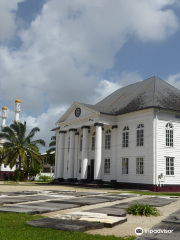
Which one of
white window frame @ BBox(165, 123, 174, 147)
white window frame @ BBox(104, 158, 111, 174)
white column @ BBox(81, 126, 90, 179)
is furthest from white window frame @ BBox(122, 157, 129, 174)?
Answer: white window frame @ BBox(165, 123, 174, 147)

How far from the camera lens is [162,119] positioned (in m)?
28.0

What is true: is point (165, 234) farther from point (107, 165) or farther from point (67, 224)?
point (107, 165)

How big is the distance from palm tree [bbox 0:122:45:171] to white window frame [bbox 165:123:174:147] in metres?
22.6

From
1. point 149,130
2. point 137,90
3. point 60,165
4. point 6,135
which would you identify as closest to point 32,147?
point 6,135

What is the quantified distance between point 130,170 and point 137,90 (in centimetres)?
1054

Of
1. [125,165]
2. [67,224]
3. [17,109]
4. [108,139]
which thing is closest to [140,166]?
[125,165]

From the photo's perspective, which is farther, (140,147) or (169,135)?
(140,147)

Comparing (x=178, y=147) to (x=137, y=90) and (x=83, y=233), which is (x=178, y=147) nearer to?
(x=137, y=90)

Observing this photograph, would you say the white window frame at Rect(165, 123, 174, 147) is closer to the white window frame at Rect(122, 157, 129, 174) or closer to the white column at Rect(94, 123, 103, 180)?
the white window frame at Rect(122, 157, 129, 174)

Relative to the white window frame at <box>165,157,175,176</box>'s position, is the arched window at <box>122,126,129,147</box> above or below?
above

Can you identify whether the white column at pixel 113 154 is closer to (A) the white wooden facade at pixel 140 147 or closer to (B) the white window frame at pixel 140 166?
(A) the white wooden facade at pixel 140 147

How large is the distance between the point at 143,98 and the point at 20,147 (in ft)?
71.2

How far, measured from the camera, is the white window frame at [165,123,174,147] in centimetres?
2817

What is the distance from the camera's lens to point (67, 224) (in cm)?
725
